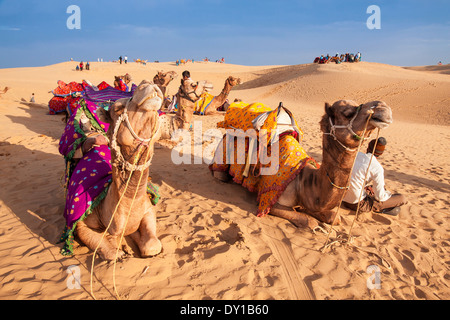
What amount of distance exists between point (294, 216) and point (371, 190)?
1591 mm

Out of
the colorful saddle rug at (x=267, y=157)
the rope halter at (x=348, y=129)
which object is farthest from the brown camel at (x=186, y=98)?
the rope halter at (x=348, y=129)

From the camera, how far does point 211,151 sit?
8125mm

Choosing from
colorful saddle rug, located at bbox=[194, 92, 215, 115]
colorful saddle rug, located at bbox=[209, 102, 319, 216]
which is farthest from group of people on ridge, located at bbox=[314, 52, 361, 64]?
colorful saddle rug, located at bbox=[209, 102, 319, 216]

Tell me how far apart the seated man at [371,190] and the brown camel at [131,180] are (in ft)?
9.44

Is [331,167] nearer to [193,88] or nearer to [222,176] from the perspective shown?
[222,176]

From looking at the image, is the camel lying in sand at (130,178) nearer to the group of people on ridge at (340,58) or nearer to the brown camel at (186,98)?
the brown camel at (186,98)

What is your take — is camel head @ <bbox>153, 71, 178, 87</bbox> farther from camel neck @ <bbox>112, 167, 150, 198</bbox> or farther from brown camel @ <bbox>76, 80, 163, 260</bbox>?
camel neck @ <bbox>112, 167, 150, 198</bbox>

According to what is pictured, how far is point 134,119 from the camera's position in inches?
86.2

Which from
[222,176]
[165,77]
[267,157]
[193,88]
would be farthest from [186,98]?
[267,157]

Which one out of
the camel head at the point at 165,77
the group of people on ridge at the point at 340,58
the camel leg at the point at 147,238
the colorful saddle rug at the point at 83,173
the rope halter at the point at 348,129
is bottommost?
the camel leg at the point at 147,238

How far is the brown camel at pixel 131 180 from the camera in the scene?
2.16 metres

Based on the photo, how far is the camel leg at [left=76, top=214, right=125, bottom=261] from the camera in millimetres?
2949

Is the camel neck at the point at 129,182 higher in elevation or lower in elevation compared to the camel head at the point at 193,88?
lower
